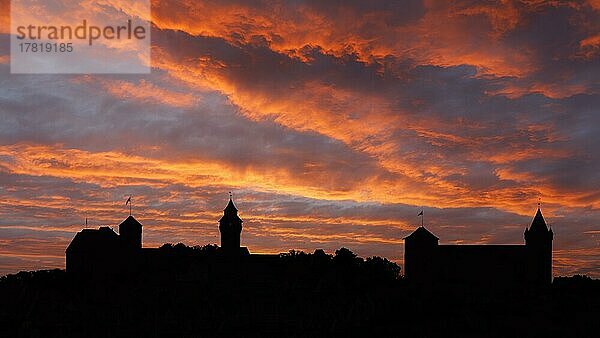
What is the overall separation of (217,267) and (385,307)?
124 ft

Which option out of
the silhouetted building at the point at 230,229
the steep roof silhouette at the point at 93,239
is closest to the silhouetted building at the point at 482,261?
the silhouetted building at the point at 230,229

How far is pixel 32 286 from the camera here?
371 feet

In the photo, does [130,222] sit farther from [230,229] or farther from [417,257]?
[417,257]

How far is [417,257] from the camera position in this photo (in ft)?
409

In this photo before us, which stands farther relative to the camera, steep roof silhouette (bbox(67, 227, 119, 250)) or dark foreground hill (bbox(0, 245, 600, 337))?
steep roof silhouette (bbox(67, 227, 119, 250))

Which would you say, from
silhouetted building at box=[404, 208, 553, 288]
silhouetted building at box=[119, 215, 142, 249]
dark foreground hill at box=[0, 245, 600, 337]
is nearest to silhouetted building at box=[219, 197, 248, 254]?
dark foreground hill at box=[0, 245, 600, 337]

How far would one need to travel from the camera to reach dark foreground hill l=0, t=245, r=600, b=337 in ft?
266

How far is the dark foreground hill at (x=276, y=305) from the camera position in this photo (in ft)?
266

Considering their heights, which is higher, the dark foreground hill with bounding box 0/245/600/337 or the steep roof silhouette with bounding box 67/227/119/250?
the steep roof silhouette with bounding box 67/227/119/250

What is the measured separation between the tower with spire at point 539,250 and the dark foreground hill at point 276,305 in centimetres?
324

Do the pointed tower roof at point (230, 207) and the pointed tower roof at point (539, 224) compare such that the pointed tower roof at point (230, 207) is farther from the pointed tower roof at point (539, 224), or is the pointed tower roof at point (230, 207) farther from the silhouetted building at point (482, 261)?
the pointed tower roof at point (539, 224)

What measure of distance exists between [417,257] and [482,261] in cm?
1112

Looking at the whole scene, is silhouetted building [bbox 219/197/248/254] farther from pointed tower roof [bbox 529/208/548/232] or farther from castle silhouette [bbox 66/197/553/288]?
pointed tower roof [bbox 529/208/548/232]

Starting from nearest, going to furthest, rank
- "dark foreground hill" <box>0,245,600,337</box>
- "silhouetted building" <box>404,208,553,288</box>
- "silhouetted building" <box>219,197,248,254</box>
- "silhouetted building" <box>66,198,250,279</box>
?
"dark foreground hill" <box>0,245,600,337</box>
"silhouetted building" <box>66,198,250,279</box>
"silhouetted building" <box>404,208,553,288</box>
"silhouetted building" <box>219,197,248,254</box>
